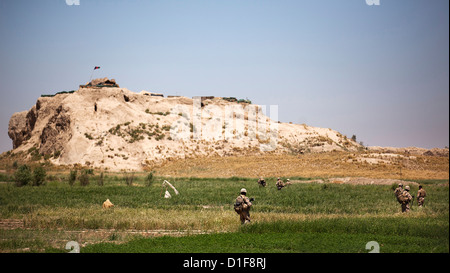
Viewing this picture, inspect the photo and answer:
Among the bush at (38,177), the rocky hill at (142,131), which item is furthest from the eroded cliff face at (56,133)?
the bush at (38,177)

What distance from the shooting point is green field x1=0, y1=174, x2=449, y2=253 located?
13.6 m

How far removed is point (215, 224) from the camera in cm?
1864

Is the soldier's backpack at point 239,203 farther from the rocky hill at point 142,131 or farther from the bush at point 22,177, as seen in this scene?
the rocky hill at point 142,131

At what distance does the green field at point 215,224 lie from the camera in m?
13.6

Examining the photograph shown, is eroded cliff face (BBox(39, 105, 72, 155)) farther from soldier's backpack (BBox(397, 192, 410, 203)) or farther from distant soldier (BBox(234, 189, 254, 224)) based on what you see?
soldier's backpack (BBox(397, 192, 410, 203))

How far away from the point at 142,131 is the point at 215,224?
2390 inches

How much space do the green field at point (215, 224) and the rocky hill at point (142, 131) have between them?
39217mm

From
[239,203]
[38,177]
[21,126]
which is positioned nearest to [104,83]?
[21,126]

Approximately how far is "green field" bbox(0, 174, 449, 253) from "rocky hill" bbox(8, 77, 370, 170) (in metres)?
39.2

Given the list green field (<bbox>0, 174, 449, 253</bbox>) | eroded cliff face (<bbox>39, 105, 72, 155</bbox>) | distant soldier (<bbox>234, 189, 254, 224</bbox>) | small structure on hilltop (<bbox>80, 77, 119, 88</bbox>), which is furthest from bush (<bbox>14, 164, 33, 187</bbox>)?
small structure on hilltop (<bbox>80, 77, 119, 88</bbox>)

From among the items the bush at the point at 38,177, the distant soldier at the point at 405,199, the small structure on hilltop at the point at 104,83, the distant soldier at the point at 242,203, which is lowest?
the bush at the point at 38,177

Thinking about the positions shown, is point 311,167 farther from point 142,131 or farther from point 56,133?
point 56,133

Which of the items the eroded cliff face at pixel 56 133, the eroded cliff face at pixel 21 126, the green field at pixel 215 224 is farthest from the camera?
the eroded cliff face at pixel 21 126
